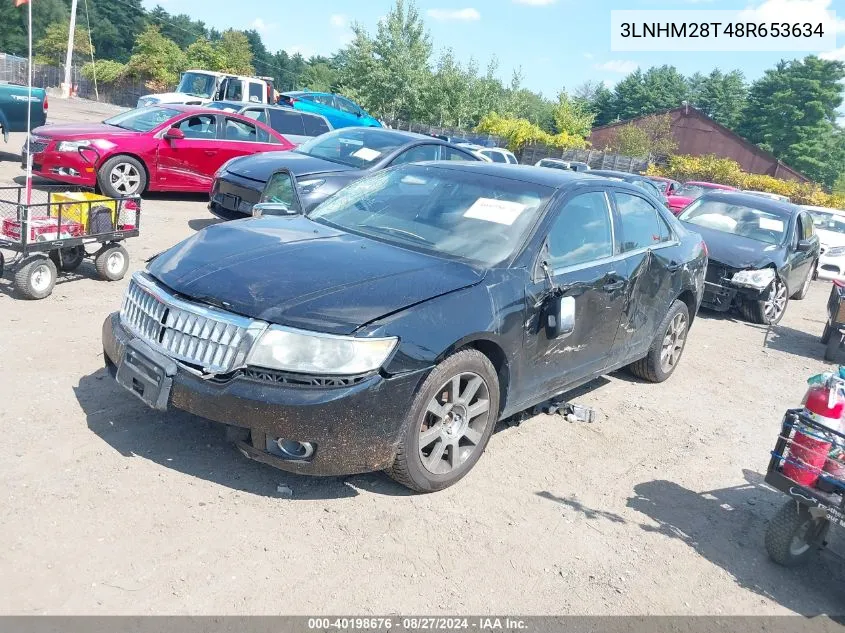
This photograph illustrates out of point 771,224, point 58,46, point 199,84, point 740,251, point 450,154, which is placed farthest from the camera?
point 58,46

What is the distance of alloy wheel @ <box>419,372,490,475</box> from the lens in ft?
13.0

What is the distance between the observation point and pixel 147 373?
3.82 metres

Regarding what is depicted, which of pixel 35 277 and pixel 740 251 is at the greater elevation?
pixel 740 251

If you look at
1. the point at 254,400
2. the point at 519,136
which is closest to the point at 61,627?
the point at 254,400

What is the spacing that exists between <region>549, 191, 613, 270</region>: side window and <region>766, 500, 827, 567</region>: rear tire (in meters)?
1.84

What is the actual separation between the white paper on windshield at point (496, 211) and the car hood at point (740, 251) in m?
5.84

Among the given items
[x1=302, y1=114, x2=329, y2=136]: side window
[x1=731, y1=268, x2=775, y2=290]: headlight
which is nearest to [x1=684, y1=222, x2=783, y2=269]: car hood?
[x1=731, y1=268, x2=775, y2=290]: headlight

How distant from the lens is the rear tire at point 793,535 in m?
3.83

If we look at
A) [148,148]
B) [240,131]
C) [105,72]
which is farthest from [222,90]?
[105,72]

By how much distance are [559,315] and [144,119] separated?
964cm

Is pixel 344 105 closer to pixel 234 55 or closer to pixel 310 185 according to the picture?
pixel 310 185

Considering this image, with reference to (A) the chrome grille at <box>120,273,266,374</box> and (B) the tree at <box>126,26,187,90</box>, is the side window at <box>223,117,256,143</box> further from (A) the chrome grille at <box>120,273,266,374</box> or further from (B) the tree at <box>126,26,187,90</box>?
(B) the tree at <box>126,26,187,90</box>

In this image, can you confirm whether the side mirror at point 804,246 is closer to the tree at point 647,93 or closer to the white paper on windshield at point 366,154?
the white paper on windshield at point 366,154

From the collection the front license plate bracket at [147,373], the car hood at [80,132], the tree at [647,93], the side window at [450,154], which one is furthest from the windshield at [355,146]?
the tree at [647,93]
